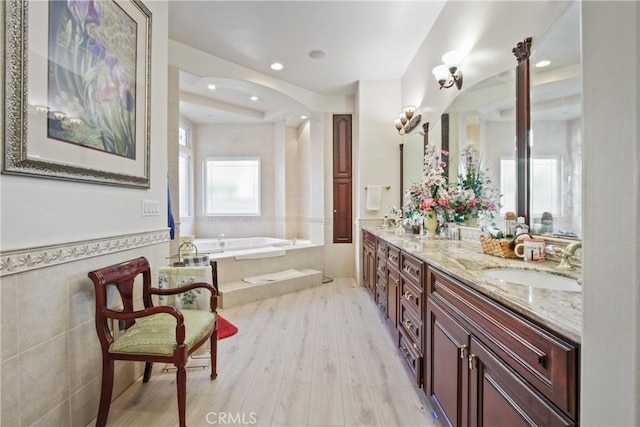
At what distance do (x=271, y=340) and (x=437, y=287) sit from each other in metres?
1.59

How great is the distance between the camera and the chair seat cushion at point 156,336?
4.50 feet

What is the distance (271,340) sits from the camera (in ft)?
7.84

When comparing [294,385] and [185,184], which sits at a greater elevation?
[185,184]

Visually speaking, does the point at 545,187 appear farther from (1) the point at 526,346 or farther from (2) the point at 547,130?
(1) the point at 526,346

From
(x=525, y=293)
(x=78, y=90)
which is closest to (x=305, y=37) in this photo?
(x=78, y=90)

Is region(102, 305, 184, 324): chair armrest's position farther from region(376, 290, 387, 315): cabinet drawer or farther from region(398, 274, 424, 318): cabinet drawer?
region(376, 290, 387, 315): cabinet drawer

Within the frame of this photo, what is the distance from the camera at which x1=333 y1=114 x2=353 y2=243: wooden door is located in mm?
4520

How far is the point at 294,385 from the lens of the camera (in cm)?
178

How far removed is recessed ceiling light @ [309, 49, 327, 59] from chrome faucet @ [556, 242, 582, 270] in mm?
3118

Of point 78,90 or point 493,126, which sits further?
point 493,126

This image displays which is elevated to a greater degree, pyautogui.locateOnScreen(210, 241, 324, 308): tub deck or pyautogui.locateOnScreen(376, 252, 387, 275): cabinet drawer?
pyautogui.locateOnScreen(376, 252, 387, 275): cabinet drawer

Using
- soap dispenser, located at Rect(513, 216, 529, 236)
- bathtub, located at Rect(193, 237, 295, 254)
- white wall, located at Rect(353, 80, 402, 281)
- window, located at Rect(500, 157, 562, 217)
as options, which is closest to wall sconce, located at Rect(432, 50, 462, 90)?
window, located at Rect(500, 157, 562, 217)

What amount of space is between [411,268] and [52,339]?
189 cm

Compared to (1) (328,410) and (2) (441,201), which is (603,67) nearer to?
(1) (328,410)
